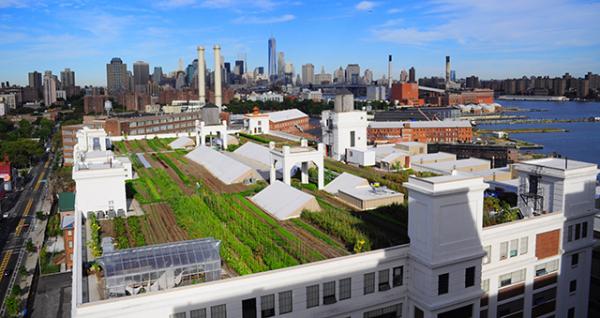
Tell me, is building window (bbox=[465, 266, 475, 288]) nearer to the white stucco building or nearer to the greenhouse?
the greenhouse

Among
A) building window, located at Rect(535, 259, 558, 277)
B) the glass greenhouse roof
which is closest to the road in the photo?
the glass greenhouse roof

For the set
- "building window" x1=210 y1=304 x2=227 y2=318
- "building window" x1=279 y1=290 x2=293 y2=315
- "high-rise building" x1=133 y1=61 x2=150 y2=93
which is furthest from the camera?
"high-rise building" x1=133 y1=61 x2=150 y2=93

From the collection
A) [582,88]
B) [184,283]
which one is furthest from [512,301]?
[582,88]

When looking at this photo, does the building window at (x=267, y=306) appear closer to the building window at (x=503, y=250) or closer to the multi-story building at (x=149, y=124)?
the building window at (x=503, y=250)

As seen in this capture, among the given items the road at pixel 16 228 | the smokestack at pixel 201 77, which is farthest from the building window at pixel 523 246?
the smokestack at pixel 201 77

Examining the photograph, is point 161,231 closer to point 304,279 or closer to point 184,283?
point 184,283
